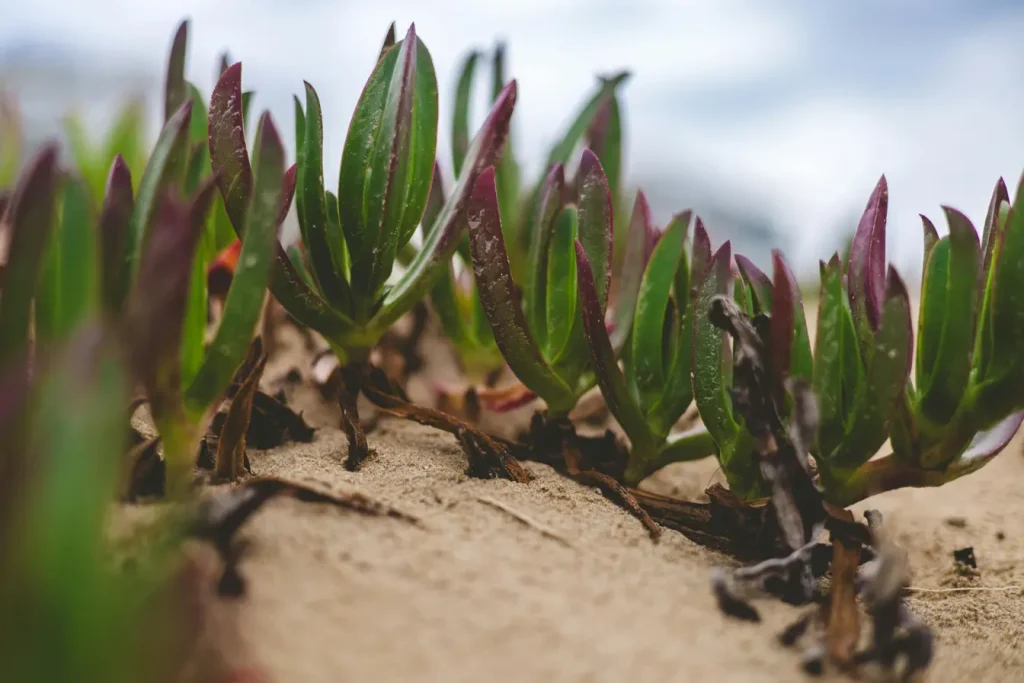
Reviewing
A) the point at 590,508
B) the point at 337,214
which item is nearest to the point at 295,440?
the point at 337,214

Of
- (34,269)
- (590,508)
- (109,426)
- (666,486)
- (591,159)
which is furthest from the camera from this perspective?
(666,486)

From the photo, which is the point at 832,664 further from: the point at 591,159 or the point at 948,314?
the point at 591,159

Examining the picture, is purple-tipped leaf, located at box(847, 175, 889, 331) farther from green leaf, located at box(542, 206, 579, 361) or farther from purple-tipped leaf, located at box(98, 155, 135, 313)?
purple-tipped leaf, located at box(98, 155, 135, 313)

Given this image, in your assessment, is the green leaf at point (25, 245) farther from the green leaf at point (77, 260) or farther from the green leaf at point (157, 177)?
the green leaf at point (157, 177)

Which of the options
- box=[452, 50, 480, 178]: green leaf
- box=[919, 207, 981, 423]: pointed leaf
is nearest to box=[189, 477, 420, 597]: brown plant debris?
box=[919, 207, 981, 423]: pointed leaf

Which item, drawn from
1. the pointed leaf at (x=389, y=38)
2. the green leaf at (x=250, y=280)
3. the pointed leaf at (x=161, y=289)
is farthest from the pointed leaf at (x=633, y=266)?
the pointed leaf at (x=161, y=289)

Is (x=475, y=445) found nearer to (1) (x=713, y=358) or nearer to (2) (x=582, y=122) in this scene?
(1) (x=713, y=358)

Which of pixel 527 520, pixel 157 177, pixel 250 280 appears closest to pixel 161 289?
pixel 250 280
